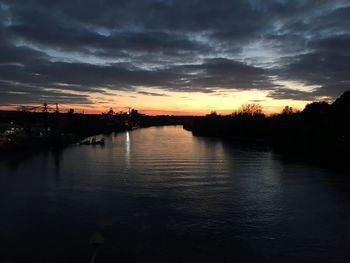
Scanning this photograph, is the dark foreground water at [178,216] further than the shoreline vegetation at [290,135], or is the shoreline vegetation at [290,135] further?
the shoreline vegetation at [290,135]

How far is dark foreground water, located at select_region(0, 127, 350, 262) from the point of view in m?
15.0

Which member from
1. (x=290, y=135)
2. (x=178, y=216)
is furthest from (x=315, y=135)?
(x=178, y=216)

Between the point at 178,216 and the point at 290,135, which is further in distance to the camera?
the point at 290,135

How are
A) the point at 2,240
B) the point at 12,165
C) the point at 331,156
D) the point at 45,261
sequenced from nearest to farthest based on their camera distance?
the point at 45,261 < the point at 2,240 < the point at 12,165 < the point at 331,156

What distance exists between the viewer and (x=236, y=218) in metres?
19.1

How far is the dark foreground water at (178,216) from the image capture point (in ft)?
49.1

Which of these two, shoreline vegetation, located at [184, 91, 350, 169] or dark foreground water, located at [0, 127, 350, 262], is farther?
shoreline vegetation, located at [184, 91, 350, 169]

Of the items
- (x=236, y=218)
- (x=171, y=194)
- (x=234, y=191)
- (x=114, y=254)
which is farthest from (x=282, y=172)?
(x=114, y=254)

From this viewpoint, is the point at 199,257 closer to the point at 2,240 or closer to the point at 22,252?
the point at 22,252

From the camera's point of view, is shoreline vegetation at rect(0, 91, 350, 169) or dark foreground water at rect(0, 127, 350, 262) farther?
shoreline vegetation at rect(0, 91, 350, 169)

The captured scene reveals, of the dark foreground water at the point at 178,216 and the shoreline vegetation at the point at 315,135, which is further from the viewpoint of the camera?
the shoreline vegetation at the point at 315,135

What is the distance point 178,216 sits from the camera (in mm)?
19484

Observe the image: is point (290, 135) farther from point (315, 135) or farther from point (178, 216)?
point (178, 216)

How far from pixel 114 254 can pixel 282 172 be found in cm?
2308
